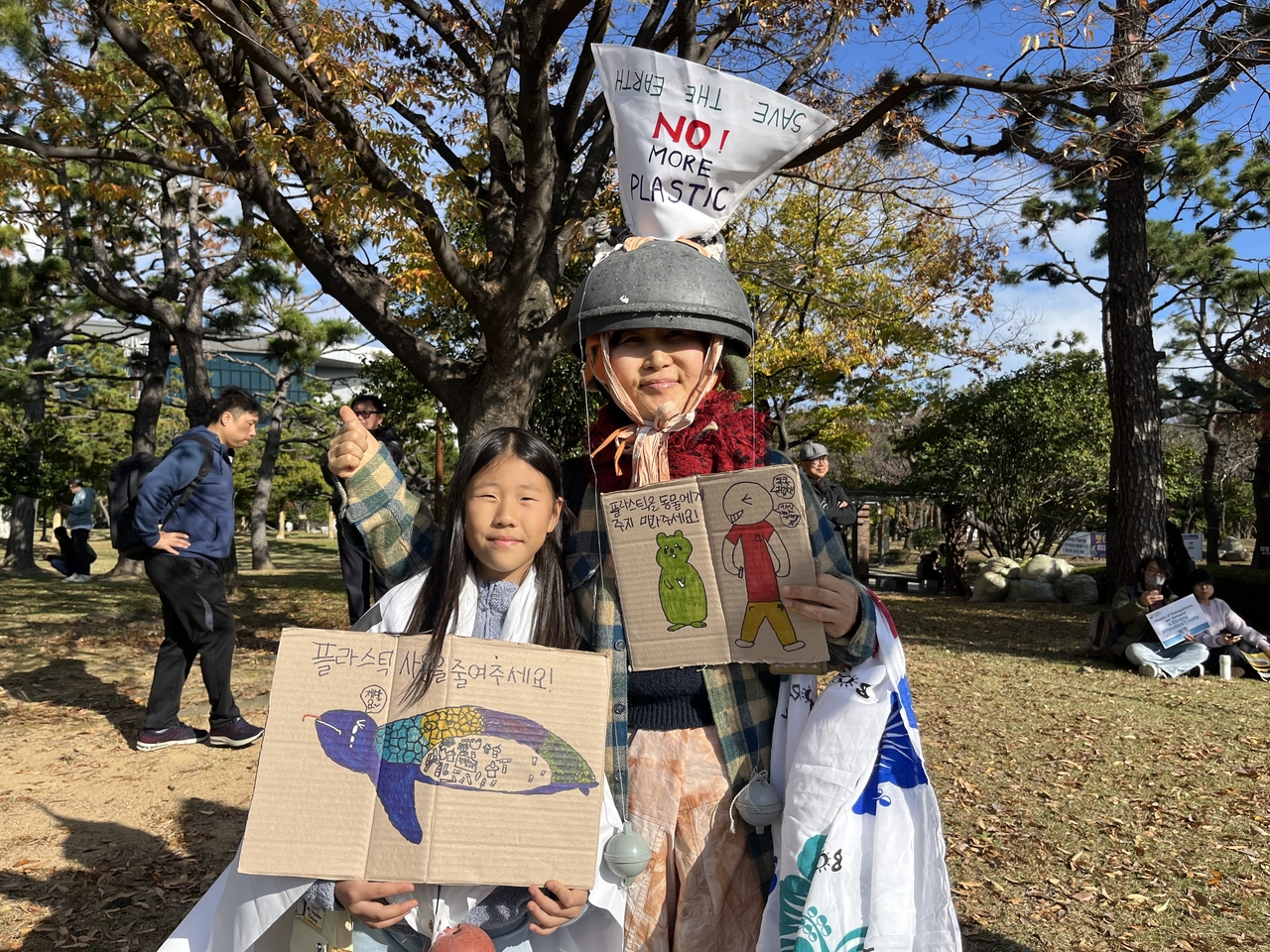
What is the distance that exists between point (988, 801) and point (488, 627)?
3793 millimetres

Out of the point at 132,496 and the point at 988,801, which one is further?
the point at 132,496

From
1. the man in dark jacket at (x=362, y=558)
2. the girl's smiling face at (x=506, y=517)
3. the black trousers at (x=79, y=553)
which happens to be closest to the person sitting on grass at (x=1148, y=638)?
the man in dark jacket at (x=362, y=558)

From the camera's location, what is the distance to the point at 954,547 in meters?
16.8

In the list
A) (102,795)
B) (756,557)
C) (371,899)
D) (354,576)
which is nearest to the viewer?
(371,899)

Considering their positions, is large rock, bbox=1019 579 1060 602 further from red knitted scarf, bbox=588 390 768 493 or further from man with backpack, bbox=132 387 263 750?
red knitted scarf, bbox=588 390 768 493

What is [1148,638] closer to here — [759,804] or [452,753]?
[759,804]

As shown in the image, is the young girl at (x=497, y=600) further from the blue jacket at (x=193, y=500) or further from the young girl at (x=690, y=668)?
the blue jacket at (x=193, y=500)

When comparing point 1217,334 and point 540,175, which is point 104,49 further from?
point 1217,334

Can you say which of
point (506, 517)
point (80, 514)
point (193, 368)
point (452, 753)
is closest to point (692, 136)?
point (506, 517)

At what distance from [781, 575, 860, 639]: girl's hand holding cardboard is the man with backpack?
4050mm

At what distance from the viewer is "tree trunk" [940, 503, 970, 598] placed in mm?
16281

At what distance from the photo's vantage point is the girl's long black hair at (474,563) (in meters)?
1.76

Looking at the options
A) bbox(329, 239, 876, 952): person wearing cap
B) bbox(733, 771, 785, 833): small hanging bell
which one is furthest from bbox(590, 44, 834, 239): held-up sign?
bbox(733, 771, 785, 833): small hanging bell

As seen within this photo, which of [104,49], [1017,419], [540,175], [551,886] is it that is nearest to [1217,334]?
[1017,419]
